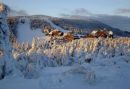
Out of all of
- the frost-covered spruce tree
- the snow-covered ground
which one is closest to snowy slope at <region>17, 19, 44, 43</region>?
the frost-covered spruce tree

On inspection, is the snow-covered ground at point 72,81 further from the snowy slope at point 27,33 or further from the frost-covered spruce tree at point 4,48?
the snowy slope at point 27,33

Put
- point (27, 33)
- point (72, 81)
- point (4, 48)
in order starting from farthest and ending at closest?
point (27, 33) → point (4, 48) → point (72, 81)

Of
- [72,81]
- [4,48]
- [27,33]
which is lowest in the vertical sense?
[27,33]

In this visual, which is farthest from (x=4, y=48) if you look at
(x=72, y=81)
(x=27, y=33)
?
(x=27, y=33)

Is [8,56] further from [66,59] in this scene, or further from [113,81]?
[66,59]

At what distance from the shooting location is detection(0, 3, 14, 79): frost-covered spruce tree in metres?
17.4

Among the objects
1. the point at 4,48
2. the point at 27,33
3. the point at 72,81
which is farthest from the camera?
the point at 27,33

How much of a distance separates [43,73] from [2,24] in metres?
3.32

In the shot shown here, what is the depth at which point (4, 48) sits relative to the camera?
1798cm

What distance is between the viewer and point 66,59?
89.4 feet

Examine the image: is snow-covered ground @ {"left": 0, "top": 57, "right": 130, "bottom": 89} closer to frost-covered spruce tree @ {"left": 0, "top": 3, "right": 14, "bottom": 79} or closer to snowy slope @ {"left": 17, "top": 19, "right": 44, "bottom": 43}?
frost-covered spruce tree @ {"left": 0, "top": 3, "right": 14, "bottom": 79}

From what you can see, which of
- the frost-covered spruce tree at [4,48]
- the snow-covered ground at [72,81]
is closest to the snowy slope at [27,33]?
the frost-covered spruce tree at [4,48]

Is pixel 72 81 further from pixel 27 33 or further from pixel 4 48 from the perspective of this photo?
pixel 27 33

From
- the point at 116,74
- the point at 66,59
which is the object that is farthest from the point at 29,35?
the point at 116,74
